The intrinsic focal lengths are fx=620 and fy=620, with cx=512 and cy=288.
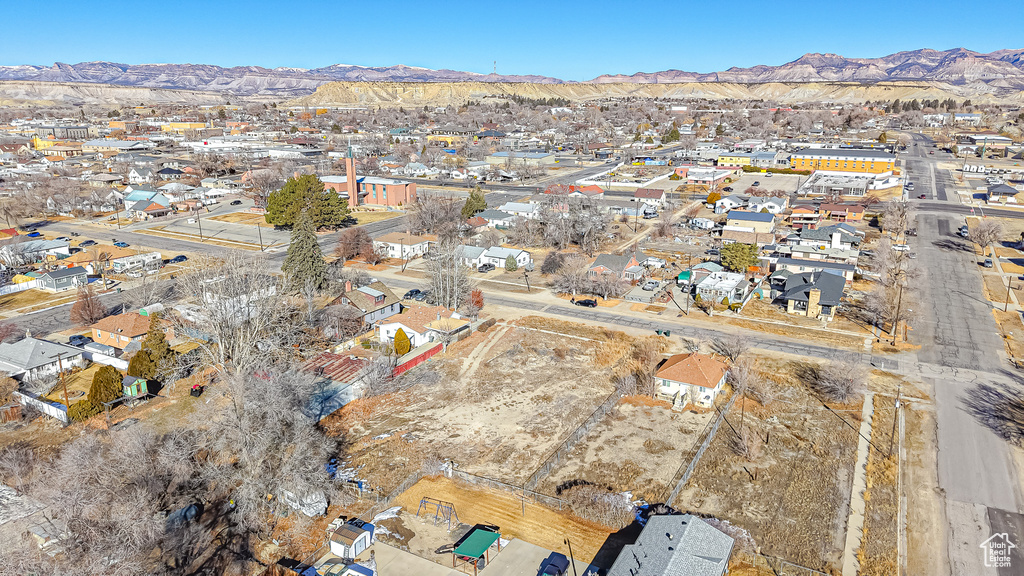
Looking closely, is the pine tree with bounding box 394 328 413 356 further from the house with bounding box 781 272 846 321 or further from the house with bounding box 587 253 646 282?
the house with bounding box 781 272 846 321

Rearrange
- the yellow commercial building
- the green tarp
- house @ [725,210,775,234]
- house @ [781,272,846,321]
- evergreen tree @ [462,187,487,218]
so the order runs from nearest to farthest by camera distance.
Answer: the green tarp → house @ [781,272,846,321] → house @ [725,210,775,234] → evergreen tree @ [462,187,487,218] → the yellow commercial building

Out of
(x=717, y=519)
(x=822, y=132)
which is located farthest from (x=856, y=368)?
(x=822, y=132)

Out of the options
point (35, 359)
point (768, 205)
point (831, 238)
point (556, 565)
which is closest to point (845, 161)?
point (768, 205)

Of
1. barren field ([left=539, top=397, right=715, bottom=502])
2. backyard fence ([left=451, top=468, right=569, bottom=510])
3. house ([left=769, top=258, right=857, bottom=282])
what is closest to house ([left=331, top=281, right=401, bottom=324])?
backyard fence ([left=451, top=468, right=569, bottom=510])

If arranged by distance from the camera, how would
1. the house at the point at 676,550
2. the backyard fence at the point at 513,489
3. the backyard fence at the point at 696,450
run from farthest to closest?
the backyard fence at the point at 696,450
the backyard fence at the point at 513,489
the house at the point at 676,550

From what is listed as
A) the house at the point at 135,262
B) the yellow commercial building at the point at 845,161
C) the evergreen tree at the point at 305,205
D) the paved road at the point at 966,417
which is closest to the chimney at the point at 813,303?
the paved road at the point at 966,417

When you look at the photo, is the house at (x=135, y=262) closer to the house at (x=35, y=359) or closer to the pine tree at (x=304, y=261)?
the pine tree at (x=304, y=261)
